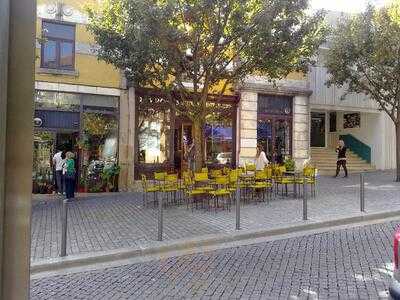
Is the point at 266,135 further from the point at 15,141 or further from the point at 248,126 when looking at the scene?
the point at 15,141

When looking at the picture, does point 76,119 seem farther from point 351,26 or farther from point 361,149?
point 361,149

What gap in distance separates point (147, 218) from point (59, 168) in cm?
538

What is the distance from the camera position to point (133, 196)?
15.1 metres

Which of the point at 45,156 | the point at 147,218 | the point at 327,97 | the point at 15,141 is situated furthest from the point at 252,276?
the point at 327,97

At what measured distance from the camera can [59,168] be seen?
14812 mm

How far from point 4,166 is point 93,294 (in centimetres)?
375

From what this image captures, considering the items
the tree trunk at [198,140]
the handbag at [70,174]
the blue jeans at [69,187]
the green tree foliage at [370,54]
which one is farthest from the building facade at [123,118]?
the tree trunk at [198,140]

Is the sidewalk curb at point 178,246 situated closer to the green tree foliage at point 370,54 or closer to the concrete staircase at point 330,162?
the green tree foliage at point 370,54

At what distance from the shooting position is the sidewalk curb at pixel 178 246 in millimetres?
6968

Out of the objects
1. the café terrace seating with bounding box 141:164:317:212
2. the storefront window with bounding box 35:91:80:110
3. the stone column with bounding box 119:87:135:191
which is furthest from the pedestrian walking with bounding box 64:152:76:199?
the café terrace seating with bounding box 141:164:317:212

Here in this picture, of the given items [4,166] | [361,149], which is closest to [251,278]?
[4,166]

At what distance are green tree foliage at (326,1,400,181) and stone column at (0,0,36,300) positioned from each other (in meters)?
16.2

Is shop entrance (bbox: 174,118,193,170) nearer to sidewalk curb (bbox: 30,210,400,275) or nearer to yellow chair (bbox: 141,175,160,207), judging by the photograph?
yellow chair (bbox: 141,175,160,207)

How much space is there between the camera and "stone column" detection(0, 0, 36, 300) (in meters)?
2.21
